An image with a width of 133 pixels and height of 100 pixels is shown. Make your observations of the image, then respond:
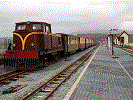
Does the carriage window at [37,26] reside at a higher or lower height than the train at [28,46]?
higher

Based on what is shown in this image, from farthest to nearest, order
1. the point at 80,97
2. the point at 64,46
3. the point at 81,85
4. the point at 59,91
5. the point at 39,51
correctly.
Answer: the point at 64,46, the point at 39,51, the point at 81,85, the point at 59,91, the point at 80,97

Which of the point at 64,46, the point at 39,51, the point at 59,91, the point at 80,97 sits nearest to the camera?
the point at 80,97

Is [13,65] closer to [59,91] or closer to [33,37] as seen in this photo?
[33,37]

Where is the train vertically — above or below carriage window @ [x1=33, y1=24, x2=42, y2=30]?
below

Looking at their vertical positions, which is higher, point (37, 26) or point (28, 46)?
point (37, 26)

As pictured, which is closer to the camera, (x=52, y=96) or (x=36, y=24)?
(x=52, y=96)

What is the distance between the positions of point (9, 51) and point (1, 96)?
18.5 ft

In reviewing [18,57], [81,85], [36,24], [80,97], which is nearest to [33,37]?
[36,24]

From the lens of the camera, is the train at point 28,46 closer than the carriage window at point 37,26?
Yes

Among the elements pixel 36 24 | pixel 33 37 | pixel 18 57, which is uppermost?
pixel 36 24

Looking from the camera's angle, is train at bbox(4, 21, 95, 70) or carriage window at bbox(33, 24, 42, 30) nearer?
train at bbox(4, 21, 95, 70)

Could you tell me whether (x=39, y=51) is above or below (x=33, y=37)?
below

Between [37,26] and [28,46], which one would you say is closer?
[28,46]

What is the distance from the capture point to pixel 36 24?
1188 cm
